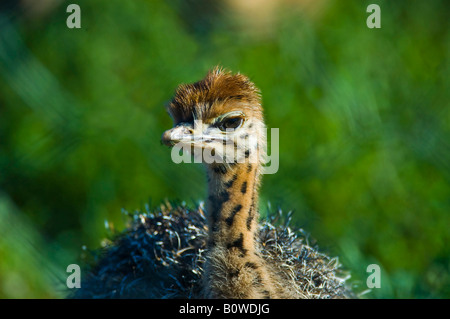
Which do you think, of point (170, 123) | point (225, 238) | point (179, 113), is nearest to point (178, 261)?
point (225, 238)

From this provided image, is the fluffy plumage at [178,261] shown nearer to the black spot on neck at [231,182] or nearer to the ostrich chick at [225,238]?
the ostrich chick at [225,238]

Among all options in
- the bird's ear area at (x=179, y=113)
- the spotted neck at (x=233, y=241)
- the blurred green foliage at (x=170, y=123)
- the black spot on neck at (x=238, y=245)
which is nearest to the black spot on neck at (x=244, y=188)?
the spotted neck at (x=233, y=241)

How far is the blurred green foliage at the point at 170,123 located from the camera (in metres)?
4.32

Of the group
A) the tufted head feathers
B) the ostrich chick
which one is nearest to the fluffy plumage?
the ostrich chick

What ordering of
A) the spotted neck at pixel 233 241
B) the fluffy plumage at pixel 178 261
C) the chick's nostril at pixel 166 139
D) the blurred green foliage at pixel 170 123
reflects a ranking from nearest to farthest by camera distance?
the chick's nostril at pixel 166 139 → the spotted neck at pixel 233 241 → the fluffy plumage at pixel 178 261 → the blurred green foliage at pixel 170 123

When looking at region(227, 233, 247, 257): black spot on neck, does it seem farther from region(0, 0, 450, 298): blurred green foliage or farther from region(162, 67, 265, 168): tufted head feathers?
region(0, 0, 450, 298): blurred green foliage

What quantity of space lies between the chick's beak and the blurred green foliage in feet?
6.41

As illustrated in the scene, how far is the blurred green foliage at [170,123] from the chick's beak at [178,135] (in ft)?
6.41

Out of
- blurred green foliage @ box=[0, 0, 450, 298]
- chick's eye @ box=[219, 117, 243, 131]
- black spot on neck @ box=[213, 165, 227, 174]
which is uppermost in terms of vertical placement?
blurred green foliage @ box=[0, 0, 450, 298]

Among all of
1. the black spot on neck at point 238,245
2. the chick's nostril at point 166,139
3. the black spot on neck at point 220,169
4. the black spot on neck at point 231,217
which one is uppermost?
the chick's nostril at point 166,139

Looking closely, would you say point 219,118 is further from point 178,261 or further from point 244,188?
point 178,261

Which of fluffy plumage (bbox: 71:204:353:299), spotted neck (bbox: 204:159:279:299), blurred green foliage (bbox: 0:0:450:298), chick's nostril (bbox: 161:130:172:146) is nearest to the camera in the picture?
chick's nostril (bbox: 161:130:172:146)

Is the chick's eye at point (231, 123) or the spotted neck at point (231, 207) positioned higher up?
the chick's eye at point (231, 123)

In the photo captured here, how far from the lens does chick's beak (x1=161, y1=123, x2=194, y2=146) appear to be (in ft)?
7.06
